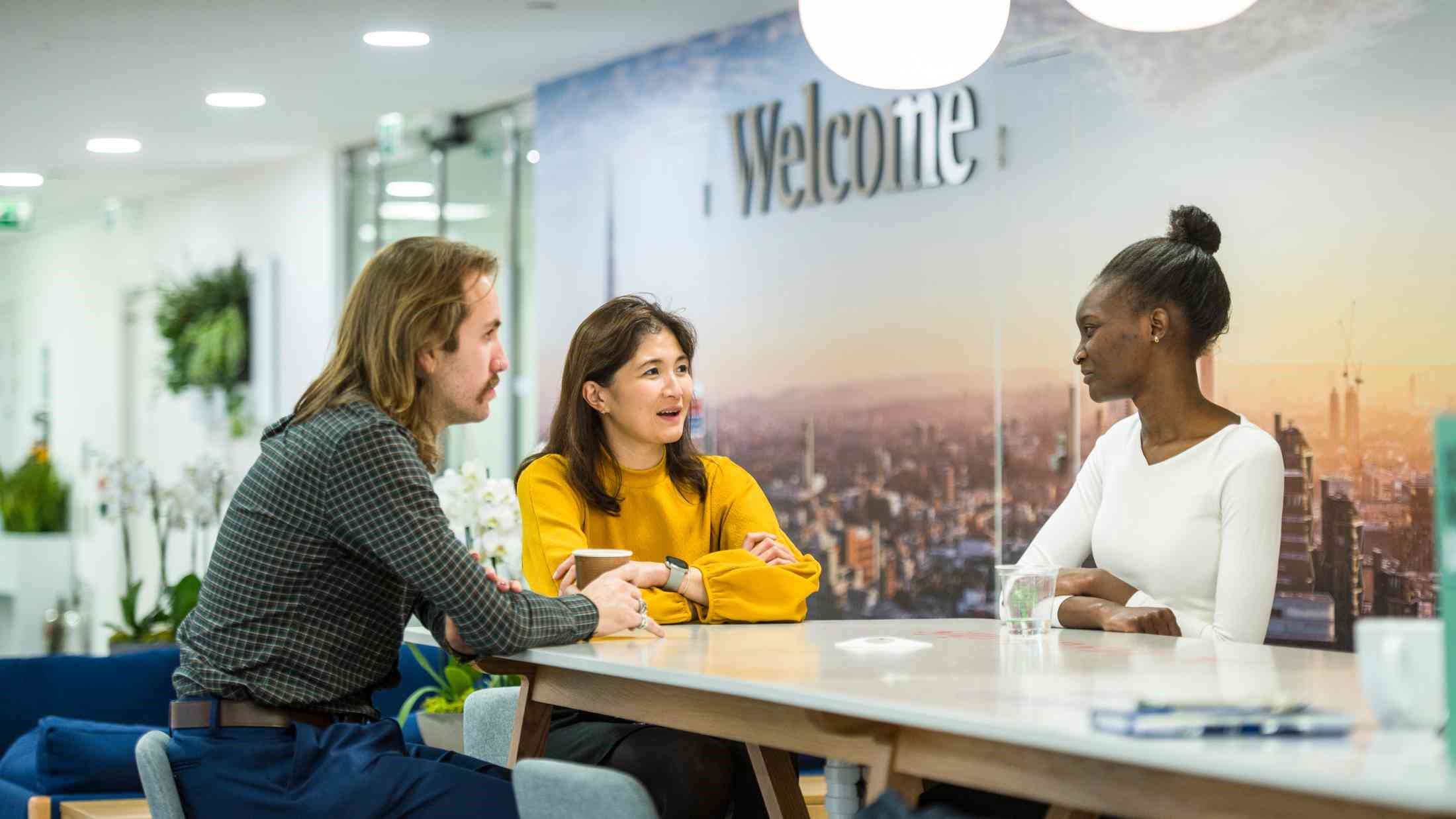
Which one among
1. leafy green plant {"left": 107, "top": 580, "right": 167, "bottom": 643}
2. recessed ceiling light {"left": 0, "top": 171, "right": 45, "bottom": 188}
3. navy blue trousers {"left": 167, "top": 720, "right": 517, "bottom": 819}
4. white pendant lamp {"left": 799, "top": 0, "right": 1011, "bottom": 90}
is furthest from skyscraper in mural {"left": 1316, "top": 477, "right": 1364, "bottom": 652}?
recessed ceiling light {"left": 0, "top": 171, "right": 45, "bottom": 188}

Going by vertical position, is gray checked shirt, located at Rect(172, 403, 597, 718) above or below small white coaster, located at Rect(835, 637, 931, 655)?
above

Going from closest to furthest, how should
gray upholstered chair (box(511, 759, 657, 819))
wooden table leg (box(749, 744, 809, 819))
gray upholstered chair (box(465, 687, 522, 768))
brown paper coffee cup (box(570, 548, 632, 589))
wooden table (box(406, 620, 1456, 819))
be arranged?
wooden table (box(406, 620, 1456, 819)) < gray upholstered chair (box(511, 759, 657, 819)) < wooden table leg (box(749, 744, 809, 819)) < brown paper coffee cup (box(570, 548, 632, 589)) < gray upholstered chair (box(465, 687, 522, 768))

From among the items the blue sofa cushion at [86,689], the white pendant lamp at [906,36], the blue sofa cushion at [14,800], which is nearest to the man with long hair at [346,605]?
the white pendant lamp at [906,36]

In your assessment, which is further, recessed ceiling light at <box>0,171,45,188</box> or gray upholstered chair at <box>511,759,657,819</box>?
recessed ceiling light at <box>0,171,45,188</box>

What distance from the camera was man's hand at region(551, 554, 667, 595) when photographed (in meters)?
2.80

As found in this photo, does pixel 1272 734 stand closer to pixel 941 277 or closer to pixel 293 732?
pixel 293 732

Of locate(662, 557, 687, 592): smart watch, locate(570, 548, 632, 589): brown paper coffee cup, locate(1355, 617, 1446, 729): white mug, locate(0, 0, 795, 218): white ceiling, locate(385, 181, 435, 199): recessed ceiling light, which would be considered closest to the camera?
locate(1355, 617, 1446, 729): white mug

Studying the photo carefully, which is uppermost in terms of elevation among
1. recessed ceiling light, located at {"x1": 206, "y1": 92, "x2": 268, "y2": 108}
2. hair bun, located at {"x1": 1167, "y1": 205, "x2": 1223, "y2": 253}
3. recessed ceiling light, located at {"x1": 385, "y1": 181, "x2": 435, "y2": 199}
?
recessed ceiling light, located at {"x1": 206, "y1": 92, "x2": 268, "y2": 108}

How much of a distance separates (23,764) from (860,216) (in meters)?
3.12

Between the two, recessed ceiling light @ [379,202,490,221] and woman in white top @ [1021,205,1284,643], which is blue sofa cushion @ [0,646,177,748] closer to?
woman in white top @ [1021,205,1284,643]

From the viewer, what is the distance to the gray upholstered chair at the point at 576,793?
1.79 meters

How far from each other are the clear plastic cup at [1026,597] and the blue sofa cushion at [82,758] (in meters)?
2.12

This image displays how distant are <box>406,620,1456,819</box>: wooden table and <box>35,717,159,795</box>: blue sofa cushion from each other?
155 centimetres

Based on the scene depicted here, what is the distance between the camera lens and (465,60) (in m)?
6.72
